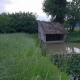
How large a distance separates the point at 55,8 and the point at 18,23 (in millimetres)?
6498

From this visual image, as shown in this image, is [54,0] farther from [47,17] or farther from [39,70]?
[39,70]

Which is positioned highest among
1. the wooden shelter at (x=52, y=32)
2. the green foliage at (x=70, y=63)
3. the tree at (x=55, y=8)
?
the tree at (x=55, y=8)

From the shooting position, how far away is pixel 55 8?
2478cm

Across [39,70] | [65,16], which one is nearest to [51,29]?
[65,16]

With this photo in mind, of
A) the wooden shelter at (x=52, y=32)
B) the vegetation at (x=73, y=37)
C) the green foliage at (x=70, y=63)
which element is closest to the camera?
the green foliage at (x=70, y=63)

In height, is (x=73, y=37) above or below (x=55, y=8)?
below

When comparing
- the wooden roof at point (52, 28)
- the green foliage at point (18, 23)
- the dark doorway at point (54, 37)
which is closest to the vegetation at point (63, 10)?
the wooden roof at point (52, 28)

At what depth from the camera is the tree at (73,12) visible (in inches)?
969

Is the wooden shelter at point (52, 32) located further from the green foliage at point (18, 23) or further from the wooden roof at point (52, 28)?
the green foliage at point (18, 23)

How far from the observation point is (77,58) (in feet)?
18.2

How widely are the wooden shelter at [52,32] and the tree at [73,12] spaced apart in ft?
11.3

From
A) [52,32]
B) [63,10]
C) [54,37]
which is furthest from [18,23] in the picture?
[63,10]

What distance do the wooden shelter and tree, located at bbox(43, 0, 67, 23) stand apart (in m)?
2.62

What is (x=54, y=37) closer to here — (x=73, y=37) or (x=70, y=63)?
(x=73, y=37)
